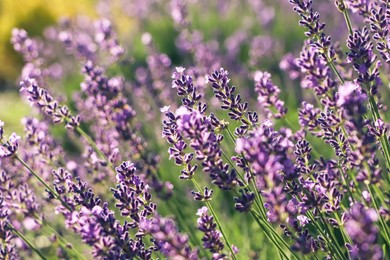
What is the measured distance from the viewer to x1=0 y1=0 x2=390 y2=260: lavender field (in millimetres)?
1917

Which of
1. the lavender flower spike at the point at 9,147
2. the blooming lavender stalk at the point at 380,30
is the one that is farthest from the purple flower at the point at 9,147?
the blooming lavender stalk at the point at 380,30

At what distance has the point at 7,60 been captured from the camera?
12.1 m

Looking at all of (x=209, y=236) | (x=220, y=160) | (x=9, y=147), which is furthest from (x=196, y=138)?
(x=9, y=147)

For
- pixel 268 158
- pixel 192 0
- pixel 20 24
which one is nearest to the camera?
pixel 268 158

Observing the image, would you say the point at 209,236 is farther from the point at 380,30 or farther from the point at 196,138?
the point at 380,30

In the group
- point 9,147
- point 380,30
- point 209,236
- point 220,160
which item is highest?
point 380,30

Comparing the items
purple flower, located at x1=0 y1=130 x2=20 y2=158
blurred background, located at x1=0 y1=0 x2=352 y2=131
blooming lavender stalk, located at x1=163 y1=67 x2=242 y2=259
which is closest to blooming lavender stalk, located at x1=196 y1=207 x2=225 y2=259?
blooming lavender stalk, located at x1=163 y1=67 x2=242 y2=259

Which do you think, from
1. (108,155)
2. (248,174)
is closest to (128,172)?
(248,174)

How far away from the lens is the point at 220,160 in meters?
1.99

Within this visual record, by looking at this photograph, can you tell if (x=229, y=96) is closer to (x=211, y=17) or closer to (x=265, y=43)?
(x=265, y=43)

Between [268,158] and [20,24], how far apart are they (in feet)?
37.0

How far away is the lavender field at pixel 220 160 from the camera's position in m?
1.92

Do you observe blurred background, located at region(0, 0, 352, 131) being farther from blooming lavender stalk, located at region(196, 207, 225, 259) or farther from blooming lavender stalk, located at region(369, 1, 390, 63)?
blooming lavender stalk, located at region(196, 207, 225, 259)

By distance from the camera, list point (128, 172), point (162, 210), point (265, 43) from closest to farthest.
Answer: point (128, 172), point (162, 210), point (265, 43)
